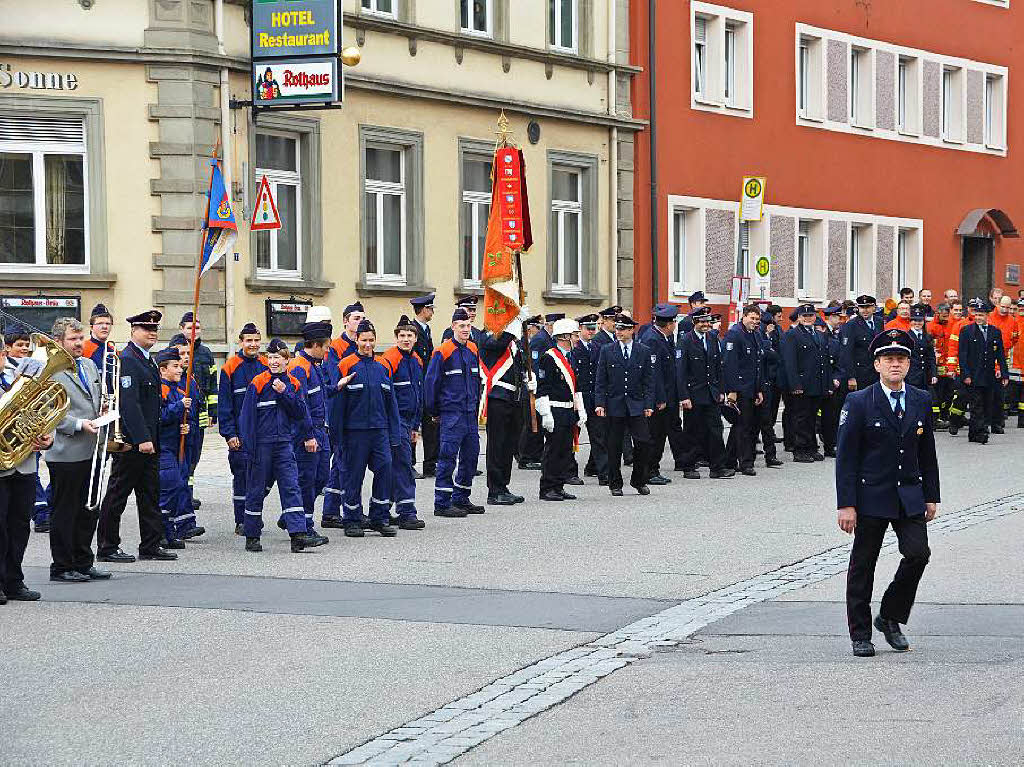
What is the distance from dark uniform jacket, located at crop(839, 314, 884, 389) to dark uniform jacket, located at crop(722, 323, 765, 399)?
257 cm

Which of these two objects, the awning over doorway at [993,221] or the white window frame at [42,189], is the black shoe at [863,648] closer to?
the white window frame at [42,189]

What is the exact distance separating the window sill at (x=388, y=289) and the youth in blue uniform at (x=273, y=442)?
12.1m

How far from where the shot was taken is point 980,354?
2688cm

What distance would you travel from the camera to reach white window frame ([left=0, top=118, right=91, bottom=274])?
23906mm

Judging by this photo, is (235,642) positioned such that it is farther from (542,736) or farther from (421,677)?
(542,736)

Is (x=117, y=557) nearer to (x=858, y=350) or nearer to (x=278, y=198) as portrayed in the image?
(x=278, y=198)

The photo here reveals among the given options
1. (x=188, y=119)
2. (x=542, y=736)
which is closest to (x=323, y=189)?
(x=188, y=119)

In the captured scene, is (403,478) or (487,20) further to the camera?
(487,20)

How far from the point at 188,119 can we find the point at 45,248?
96.0 inches

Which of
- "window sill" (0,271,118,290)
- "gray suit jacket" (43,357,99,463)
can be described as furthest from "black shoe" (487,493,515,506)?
"window sill" (0,271,118,290)

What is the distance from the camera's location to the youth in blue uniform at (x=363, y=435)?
15.6m

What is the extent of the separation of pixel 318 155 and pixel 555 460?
925 centimetres

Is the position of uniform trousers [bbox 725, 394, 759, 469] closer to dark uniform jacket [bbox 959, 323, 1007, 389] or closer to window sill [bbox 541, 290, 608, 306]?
dark uniform jacket [bbox 959, 323, 1007, 389]

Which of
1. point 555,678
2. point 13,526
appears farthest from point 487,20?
point 555,678
